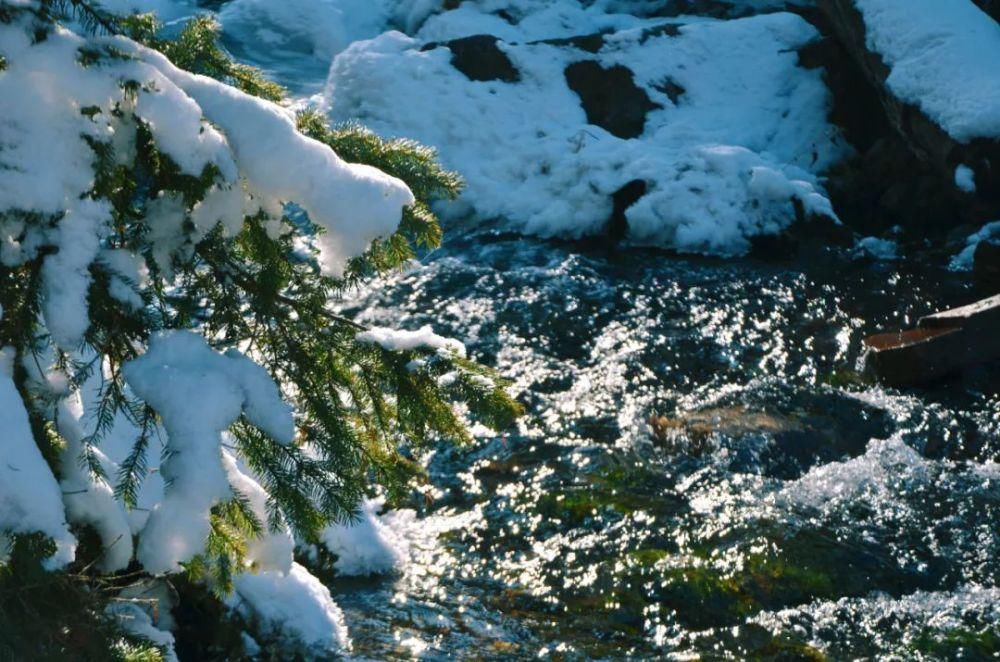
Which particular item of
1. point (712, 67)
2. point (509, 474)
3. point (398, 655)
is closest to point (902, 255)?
point (712, 67)

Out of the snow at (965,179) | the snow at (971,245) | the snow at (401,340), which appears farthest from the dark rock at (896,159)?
the snow at (401,340)

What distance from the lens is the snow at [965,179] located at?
10.8 meters

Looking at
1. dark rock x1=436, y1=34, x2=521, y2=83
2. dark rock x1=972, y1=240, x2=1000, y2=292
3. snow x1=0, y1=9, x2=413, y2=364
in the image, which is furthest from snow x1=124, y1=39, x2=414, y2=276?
dark rock x1=436, y1=34, x2=521, y2=83

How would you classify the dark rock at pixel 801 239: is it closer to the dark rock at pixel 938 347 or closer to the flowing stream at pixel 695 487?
the flowing stream at pixel 695 487

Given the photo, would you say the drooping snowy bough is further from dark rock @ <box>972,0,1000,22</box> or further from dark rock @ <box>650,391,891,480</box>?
dark rock @ <box>972,0,1000,22</box>

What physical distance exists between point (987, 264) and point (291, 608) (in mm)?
7894

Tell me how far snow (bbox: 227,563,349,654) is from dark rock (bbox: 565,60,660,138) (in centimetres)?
960

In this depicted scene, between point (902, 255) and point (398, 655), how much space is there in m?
7.97

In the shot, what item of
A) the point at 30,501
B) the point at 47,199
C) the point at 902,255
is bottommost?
the point at 902,255

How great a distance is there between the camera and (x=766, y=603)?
5207mm

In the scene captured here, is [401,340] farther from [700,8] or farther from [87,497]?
[700,8]

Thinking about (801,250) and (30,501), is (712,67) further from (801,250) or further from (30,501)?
(30,501)

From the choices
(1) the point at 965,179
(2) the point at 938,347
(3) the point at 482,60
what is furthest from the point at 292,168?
(3) the point at 482,60

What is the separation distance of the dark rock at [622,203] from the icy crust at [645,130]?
0.22 feet
